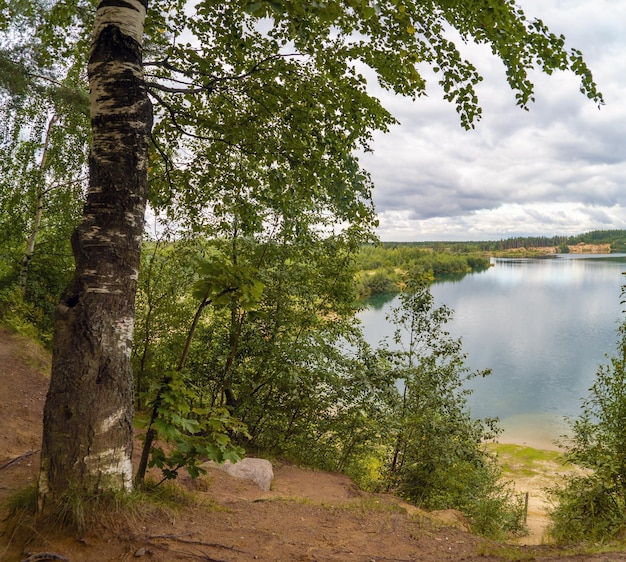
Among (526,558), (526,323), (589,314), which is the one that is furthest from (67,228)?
(589,314)

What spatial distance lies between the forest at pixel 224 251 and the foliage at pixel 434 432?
0.05 m

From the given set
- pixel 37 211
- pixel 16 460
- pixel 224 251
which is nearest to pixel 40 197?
pixel 37 211

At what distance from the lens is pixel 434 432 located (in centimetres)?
855

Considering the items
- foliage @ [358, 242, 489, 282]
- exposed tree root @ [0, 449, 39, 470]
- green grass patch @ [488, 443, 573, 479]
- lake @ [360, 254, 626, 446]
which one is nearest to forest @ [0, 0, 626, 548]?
exposed tree root @ [0, 449, 39, 470]

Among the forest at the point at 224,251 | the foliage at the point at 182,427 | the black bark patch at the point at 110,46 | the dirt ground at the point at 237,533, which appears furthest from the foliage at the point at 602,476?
the black bark patch at the point at 110,46

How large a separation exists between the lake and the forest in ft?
16.0

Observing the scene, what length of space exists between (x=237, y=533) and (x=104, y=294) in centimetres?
198

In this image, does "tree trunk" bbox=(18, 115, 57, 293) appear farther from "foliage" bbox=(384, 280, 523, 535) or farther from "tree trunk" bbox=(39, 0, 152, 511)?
"tree trunk" bbox=(39, 0, 152, 511)

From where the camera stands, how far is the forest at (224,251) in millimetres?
2520

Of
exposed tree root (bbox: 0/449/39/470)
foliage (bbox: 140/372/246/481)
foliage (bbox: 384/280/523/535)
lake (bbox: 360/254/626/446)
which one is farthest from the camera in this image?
lake (bbox: 360/254/626/446)

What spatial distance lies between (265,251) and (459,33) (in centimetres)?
524

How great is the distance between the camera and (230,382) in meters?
8.11

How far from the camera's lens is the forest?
252 centimetres

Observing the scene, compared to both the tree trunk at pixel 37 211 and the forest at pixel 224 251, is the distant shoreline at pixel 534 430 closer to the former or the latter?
the forest at pixel 224 251
